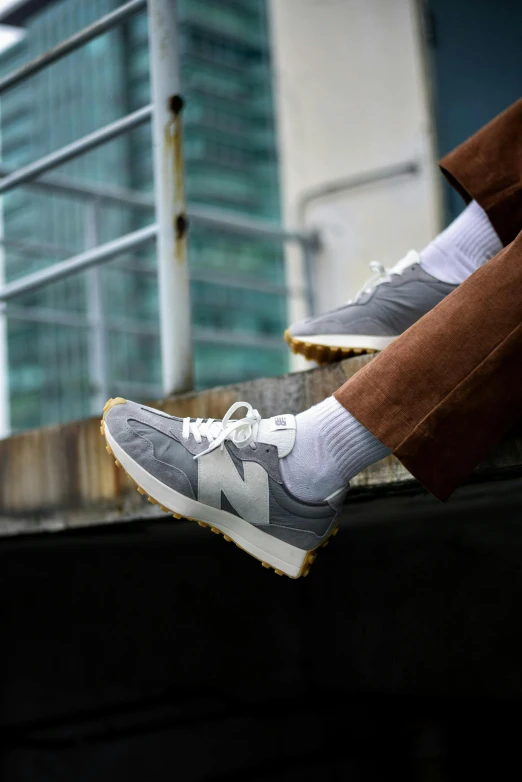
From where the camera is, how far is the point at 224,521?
1.05 meters

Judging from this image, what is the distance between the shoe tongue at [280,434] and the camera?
3.47ft

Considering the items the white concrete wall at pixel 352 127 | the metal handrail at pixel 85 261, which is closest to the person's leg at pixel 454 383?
the metal handrail at pixel 85 261

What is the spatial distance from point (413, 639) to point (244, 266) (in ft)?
68.9

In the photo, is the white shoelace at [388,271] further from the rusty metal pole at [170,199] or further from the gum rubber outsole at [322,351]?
the rusty metal pole at [170,199]

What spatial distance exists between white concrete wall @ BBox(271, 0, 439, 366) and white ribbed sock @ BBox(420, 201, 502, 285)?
209 centimetres

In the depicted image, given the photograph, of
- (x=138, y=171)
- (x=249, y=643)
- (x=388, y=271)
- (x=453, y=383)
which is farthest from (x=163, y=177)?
(x=138, y=171)

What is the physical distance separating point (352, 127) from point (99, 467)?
8.51ft

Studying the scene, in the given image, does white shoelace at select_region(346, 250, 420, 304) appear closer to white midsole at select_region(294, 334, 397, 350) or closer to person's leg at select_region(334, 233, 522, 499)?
white midsole at select_region(294, 334, 397, 350)

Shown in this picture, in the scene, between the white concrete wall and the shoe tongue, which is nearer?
the shoe tongue

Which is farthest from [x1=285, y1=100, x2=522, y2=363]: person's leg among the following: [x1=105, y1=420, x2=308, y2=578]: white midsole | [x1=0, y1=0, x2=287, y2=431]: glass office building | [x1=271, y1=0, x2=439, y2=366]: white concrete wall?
[x1=0, y1=0, x2=287, y2=431]: glass office building

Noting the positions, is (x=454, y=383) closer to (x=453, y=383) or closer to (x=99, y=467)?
(x=453, y=383)

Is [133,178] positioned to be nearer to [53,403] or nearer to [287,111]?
[53,403]

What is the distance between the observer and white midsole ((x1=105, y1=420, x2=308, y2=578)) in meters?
1.04

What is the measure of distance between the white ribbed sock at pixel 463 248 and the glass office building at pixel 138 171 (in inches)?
560
